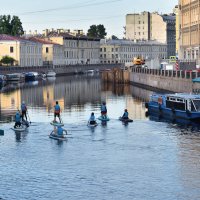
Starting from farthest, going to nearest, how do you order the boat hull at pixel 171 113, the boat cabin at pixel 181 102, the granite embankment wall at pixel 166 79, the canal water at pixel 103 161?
the granite embankment wall at pixel 166 79 → the boat cabin at pixel 181 102 → the boat hull at pixel 171 113 → the canal water at pixel 103 161

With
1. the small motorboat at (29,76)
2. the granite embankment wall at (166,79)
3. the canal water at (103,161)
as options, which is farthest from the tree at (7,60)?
the canal water at (103,161)

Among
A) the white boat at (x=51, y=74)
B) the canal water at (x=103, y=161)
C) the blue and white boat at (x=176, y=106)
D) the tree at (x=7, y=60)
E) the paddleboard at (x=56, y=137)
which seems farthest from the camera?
the white boat at (x=51, y=74)

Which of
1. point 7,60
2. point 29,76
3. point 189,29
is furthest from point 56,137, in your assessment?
point 7,60

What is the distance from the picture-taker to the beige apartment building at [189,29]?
413 feet

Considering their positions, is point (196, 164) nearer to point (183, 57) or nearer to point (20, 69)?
point (183, 57)

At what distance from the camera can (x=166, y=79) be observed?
108688 mm

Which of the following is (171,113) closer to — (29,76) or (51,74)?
(29,76)

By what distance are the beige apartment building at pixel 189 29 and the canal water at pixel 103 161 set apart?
59383mm

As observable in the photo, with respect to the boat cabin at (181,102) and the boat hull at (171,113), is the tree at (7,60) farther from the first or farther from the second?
the boat cabin at (181,102)

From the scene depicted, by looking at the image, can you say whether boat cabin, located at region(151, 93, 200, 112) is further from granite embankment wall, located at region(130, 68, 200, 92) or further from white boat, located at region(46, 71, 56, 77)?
white boat, located at region(46, 71, 56, 77)

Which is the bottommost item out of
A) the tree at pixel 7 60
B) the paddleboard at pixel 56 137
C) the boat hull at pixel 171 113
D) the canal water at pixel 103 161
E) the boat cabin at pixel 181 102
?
the canal water at pixel 103 161

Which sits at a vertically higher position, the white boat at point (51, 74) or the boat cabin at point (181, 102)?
the boat cabin at point (181, 102)

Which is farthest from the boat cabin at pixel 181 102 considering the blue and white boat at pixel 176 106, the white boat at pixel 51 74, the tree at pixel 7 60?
the white boat at pixel 51 74

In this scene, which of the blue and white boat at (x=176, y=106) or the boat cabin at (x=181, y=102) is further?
the boat cabin at (x=181, y=102)
